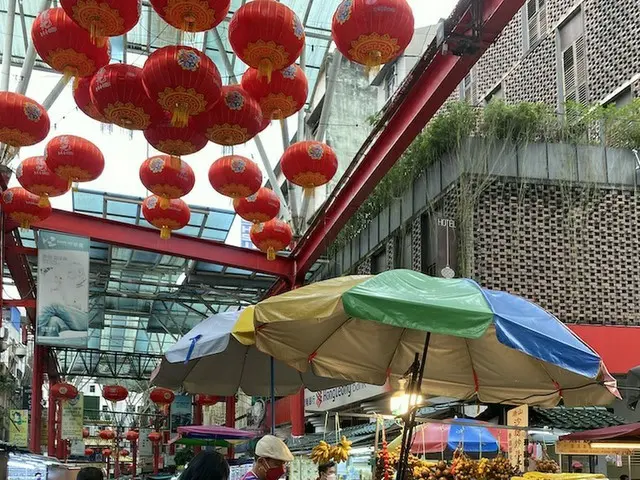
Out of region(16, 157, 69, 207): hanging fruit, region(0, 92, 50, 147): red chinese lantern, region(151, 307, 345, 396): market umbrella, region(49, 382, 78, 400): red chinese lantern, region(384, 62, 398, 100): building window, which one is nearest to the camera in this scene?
region(151, 307, 345, 396): market umbrella

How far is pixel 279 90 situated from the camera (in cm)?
828

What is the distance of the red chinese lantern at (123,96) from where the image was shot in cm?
728

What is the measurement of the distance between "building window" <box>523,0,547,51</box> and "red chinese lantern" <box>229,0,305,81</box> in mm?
13153

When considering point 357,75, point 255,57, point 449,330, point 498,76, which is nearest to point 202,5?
point 255,57

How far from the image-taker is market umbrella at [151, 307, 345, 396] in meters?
6.38

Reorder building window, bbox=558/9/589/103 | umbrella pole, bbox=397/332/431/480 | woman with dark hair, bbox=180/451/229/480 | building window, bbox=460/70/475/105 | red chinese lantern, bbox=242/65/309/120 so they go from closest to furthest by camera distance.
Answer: woman with dark hair, bbox=180/451/229/480 → umbrella pole, bbox=397/332/431/480 → red chinese lantern, bbox=242/65/309/120 → building window, bbox=558/9/589/103 → building window, bbox=460/70/475/105

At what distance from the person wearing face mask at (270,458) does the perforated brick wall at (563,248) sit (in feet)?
28.6

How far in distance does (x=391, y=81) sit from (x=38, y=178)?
1443 centimetres

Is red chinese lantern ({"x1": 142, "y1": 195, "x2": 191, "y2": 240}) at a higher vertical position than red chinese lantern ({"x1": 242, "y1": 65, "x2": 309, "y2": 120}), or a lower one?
lower

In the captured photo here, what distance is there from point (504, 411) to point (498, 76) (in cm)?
990

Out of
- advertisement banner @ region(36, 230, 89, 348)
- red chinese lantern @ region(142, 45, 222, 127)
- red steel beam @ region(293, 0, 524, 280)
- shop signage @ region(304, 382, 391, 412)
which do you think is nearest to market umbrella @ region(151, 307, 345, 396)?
red chinese lantern @ region(142, 45, 222, 127)

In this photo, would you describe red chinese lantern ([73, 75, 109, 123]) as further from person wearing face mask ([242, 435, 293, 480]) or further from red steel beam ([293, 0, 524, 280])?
person wearing face mask ([242, 435, 293, 480])

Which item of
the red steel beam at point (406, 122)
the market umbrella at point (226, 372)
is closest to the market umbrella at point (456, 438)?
the market umbrella at point (226, 372)

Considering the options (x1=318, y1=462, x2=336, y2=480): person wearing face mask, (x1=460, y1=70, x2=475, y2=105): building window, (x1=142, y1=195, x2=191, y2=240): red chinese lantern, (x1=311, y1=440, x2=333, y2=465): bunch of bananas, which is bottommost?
(x1=318, y1=462, x2=336, y2=480): person wearing face mask
